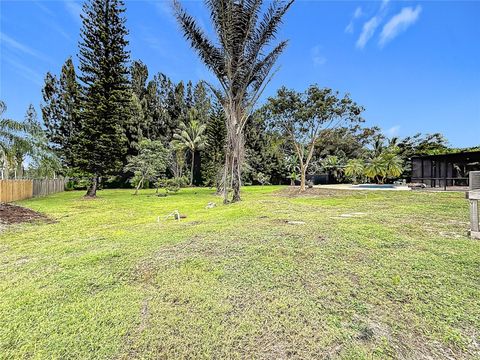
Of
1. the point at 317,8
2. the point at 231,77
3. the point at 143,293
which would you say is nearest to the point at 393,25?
the point at 317,8

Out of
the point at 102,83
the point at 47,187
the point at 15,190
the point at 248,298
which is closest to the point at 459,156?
the point at 248,298

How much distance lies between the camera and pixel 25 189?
1596 centimetres

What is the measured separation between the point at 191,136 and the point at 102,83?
1313cm

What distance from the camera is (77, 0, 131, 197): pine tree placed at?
15977mm

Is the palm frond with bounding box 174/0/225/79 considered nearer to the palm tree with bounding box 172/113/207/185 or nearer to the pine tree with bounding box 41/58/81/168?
the palm tree with bounding box 172/113/207/185

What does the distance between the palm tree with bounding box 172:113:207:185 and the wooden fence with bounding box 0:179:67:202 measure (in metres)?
11.6

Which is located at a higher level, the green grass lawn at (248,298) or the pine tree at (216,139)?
the pine tree at (216,139)

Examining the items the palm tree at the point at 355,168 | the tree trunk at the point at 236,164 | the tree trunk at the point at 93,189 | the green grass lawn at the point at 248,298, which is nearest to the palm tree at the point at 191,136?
the tree trunk at the point at 93,189

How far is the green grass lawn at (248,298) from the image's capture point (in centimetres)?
201

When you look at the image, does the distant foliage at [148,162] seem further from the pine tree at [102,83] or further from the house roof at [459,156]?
the house roof at [459,156]

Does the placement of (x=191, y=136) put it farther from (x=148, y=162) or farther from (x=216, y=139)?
(x=148, y=162)

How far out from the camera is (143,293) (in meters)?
2.63

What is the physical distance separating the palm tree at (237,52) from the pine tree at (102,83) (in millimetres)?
8654

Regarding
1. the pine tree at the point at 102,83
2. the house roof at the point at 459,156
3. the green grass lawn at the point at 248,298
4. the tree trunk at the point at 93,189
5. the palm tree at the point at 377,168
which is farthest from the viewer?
the palm tree at the point at 377,168
